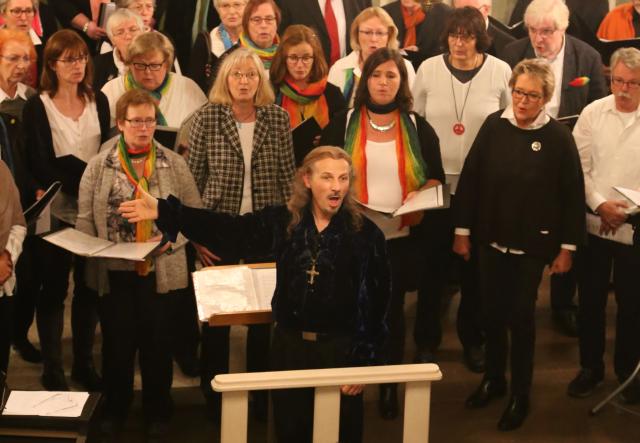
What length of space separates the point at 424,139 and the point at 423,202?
436mm

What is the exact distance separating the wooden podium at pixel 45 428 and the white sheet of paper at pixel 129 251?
2.38ft

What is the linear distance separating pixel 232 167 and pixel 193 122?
272 millimetres

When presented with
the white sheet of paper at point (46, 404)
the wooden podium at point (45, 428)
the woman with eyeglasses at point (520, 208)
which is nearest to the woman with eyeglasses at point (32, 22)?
the white sheet of paper at point (46, 404)

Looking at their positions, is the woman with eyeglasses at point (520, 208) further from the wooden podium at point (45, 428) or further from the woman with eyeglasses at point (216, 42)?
the wooden podium at point (45, 428)

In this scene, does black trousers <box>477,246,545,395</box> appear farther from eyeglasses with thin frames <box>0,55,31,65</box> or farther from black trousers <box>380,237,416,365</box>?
eyeglasses with thin frames <box>0,55,31,65</box>

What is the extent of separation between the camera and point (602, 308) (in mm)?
4820

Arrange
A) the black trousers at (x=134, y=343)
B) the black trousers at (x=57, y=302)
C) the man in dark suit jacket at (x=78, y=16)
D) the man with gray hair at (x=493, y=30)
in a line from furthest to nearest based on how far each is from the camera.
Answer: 1. the man in dark suit jacket at (x=78, y=16)
2. the man with gray hair at (x=493, y=30)
3. the black trousers at (x=57, y=302)
4. the black trousers at (x=134, y=343)

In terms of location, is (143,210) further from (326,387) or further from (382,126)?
(382,126)

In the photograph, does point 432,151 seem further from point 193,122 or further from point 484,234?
point 193,122

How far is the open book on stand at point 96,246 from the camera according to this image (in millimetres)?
4023

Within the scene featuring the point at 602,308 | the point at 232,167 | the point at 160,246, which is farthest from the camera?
the point at 602,308

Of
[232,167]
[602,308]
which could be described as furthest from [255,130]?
[602,308]

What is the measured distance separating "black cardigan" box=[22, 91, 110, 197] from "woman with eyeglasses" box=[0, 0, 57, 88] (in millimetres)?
355

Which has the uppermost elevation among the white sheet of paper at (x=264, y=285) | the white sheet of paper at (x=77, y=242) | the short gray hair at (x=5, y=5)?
the short gray hair at (x=5, y=5)
